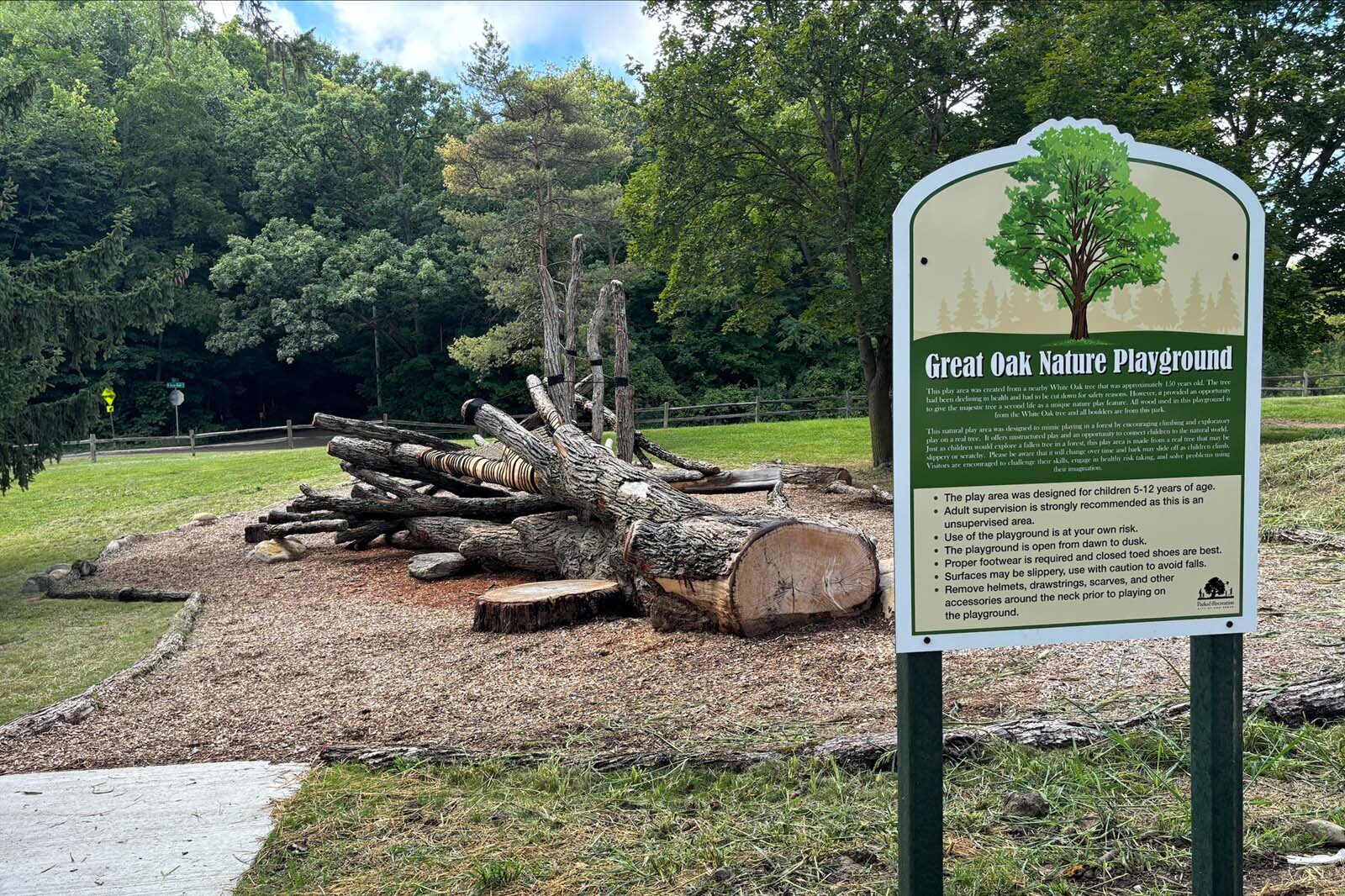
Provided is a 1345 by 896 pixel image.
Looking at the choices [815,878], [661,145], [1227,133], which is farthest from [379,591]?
[1227,133]

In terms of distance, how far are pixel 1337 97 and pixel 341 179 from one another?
32547mm

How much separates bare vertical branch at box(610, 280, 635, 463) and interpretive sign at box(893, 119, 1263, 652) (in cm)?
893

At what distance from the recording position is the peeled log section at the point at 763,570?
18.4 ft

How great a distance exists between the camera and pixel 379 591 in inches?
327

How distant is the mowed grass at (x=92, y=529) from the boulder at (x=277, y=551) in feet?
5.73

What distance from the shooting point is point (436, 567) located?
28.4 feet

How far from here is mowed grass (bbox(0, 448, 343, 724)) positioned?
20.6 ft

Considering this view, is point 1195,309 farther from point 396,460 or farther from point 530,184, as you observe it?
point 530,184

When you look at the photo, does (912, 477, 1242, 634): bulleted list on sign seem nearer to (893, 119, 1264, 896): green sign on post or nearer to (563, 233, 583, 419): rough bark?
(893, 119, 1264, 896): green sign on post

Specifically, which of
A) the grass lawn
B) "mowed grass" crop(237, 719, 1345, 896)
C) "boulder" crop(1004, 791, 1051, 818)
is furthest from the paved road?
"boulder" crop(1004, 791, 1051, 818)

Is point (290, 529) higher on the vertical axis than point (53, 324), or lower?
lower

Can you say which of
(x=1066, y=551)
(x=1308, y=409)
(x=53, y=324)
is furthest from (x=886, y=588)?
(x=1308, y=409)

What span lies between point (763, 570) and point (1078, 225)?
3531 millimetres

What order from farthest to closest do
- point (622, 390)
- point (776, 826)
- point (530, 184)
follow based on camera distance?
point (530, 184) → point (622, 390) → point (776, 826)
